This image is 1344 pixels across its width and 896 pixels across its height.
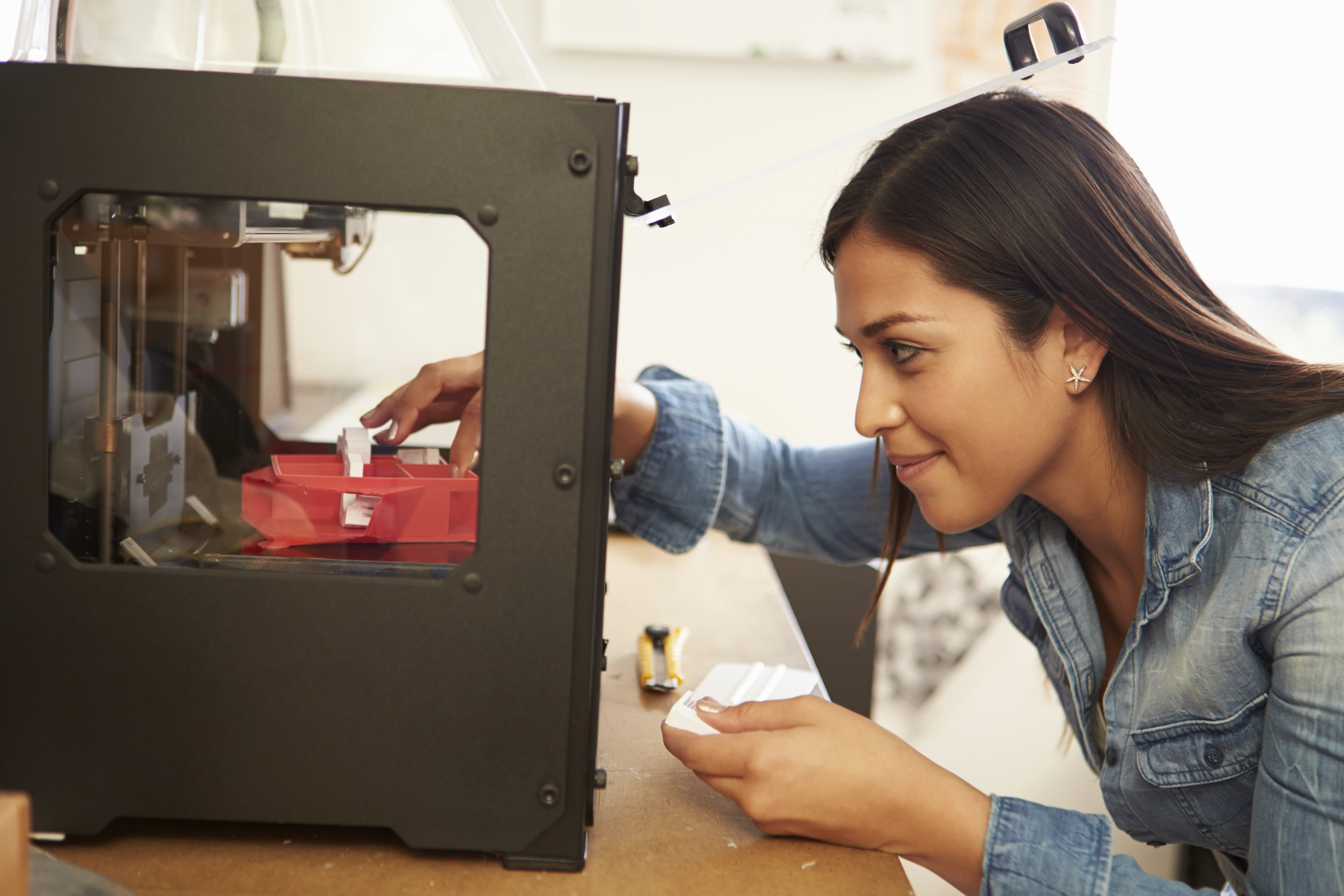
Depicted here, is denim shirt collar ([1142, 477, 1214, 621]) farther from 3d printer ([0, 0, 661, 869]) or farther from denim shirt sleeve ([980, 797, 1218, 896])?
3d printer ([0, 0, 661, 869])

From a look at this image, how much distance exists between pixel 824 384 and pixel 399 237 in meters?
1.26

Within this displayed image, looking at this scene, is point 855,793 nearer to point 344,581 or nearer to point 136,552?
point 344,581

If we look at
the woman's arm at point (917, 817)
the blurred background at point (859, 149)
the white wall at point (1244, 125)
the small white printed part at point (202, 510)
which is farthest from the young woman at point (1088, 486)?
the white wall at point (1244, 125)

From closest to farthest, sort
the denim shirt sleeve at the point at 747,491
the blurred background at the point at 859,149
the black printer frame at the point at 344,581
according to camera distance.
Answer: the black printer frame at the point at 344,581
the denim shirt sleeve at the point at 747,491
the blurred background at the point at 859,149

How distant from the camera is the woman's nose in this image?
2.43ft

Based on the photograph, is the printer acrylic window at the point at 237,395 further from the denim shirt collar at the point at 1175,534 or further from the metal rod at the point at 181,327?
the denim shirt collar at the point at 1175,534

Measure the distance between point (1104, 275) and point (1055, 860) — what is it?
41 centimetres

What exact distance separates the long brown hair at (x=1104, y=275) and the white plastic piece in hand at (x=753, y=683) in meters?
0.32

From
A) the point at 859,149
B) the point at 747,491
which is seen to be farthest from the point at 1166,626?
the point at 859,149

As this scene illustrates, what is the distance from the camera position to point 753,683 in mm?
815

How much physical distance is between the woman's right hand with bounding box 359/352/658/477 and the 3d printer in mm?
42

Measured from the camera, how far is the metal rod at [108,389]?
1.73 ft

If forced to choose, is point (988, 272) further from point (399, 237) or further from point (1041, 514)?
point (399, 237)

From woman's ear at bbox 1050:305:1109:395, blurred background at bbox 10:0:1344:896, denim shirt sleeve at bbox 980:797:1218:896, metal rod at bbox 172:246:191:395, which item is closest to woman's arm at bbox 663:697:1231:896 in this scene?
denim shirt sleeve at bbox 980:797:1218:896
